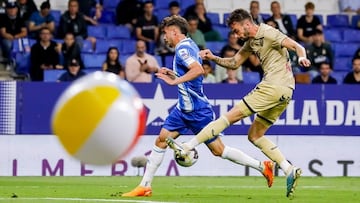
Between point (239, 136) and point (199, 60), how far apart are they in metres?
6.40

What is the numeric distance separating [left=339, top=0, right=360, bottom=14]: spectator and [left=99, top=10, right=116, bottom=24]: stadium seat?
5.88 metres

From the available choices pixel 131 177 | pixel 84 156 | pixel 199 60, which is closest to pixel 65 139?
pixel 84 156

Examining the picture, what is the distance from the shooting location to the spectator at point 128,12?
24125 mm

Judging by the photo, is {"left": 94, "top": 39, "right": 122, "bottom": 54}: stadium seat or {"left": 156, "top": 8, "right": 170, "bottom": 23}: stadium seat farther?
{"left": 156, "top": 8, "right": 170, "bottom": 23}: stadium seat

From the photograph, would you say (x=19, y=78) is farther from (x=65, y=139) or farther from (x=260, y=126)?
(x=65, y=139)

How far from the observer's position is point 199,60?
13.6m

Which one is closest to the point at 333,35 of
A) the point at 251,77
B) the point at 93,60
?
the point at 251,77

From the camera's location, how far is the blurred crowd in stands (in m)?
21.3

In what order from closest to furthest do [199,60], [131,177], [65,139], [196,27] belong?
1. [65,139]
2. [199,60]
3. [131,177]
4. [196,27]

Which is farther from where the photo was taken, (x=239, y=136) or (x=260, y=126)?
(x=239, y=136)

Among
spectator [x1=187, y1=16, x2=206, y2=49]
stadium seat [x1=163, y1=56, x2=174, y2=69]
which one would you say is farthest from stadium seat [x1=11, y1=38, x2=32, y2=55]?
spectator [x1=187, y1=16, x2=206, y2=49]

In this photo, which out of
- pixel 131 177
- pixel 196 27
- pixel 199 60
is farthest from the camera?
pixel 196 27

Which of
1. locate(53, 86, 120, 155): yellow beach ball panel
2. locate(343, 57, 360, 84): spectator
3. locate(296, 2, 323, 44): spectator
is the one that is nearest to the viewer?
locate(53, 86, 120, 155): yellow beach ball panel

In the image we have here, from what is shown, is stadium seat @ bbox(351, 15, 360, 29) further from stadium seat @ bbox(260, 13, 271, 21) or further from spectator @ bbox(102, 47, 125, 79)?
spectator @ bbox(102, 47, 125, 79)
